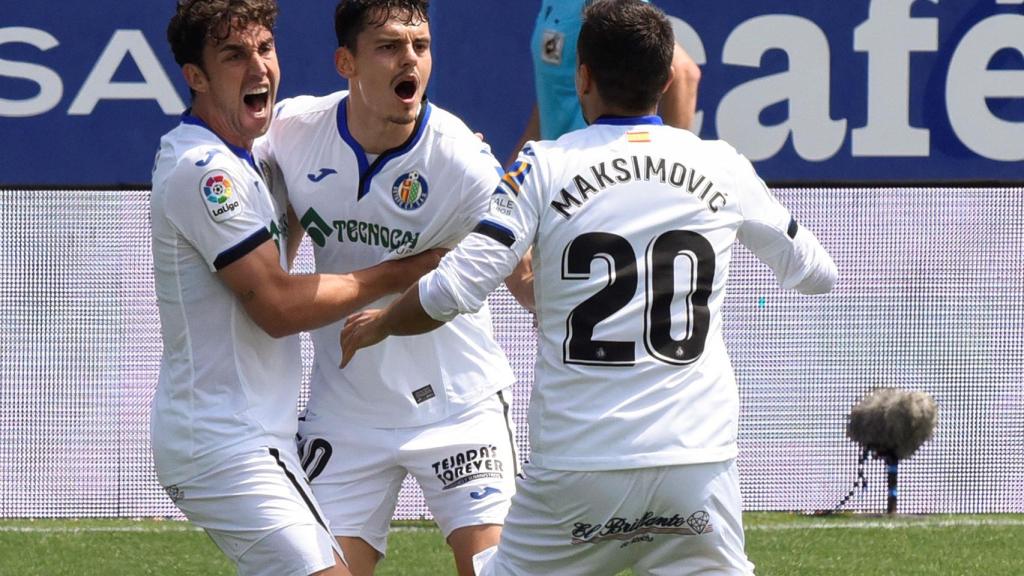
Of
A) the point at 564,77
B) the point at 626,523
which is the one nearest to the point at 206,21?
the point at 626,523

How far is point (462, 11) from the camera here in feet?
29.0

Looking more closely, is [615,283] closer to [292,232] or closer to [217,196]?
[217,196]

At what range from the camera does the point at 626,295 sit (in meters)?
3.38

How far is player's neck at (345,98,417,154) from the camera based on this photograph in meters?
4.17

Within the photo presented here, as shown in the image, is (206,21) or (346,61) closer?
(206,21)

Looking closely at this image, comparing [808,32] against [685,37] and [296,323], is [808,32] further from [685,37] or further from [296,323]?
[296,323]

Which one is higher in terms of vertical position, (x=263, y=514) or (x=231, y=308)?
(x=231, y=308)

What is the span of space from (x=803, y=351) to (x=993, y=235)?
102 cm

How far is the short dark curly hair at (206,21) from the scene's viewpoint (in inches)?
149

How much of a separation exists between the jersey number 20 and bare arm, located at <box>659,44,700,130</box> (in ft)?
5.56

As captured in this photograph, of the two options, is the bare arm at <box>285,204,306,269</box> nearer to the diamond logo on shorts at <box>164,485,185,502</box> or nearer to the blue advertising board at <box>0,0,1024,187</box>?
the diamond logo on shorts at <box>164,485,185,502</box>

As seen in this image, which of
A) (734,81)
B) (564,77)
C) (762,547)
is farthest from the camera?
(734,81)

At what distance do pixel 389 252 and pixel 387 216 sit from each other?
0.30 ft

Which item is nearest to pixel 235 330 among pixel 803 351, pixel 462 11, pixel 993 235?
pixel 803 351
